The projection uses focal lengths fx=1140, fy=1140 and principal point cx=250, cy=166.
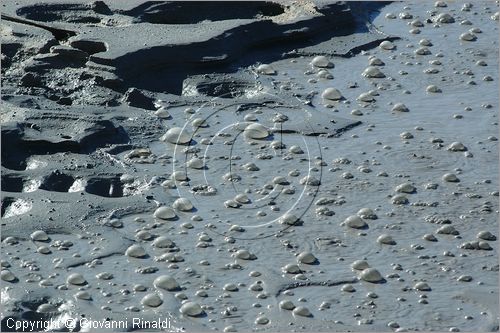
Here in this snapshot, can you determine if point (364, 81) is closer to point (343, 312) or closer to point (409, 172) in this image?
point (409, 172)

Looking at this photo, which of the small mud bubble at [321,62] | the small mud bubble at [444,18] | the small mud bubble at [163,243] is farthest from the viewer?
the small mud bubble at [444,18]

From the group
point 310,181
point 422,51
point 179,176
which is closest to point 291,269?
Result: point 310,181

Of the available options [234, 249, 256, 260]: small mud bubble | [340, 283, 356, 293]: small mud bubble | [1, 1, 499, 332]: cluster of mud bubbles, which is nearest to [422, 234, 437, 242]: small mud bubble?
[1, 1, 499, 332]: cluster of mud bubbles

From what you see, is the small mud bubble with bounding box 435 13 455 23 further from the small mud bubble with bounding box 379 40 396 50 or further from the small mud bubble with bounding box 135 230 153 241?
the small mud bubble with bounding box 135 230 153 241

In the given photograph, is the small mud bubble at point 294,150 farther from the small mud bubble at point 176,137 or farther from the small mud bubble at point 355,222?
the small mud bubble at point 355,222

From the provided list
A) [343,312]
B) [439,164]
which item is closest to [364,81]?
[439,164]

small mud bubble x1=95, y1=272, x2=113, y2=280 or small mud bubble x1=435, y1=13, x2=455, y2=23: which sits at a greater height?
small mud bubble x1=435, y1=13, x2=455, y2=23

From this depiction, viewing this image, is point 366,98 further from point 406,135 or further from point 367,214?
point 367,214

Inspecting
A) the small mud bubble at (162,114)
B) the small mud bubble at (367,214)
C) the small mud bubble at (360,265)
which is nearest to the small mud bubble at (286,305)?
the small mud bubble at (360,265)
